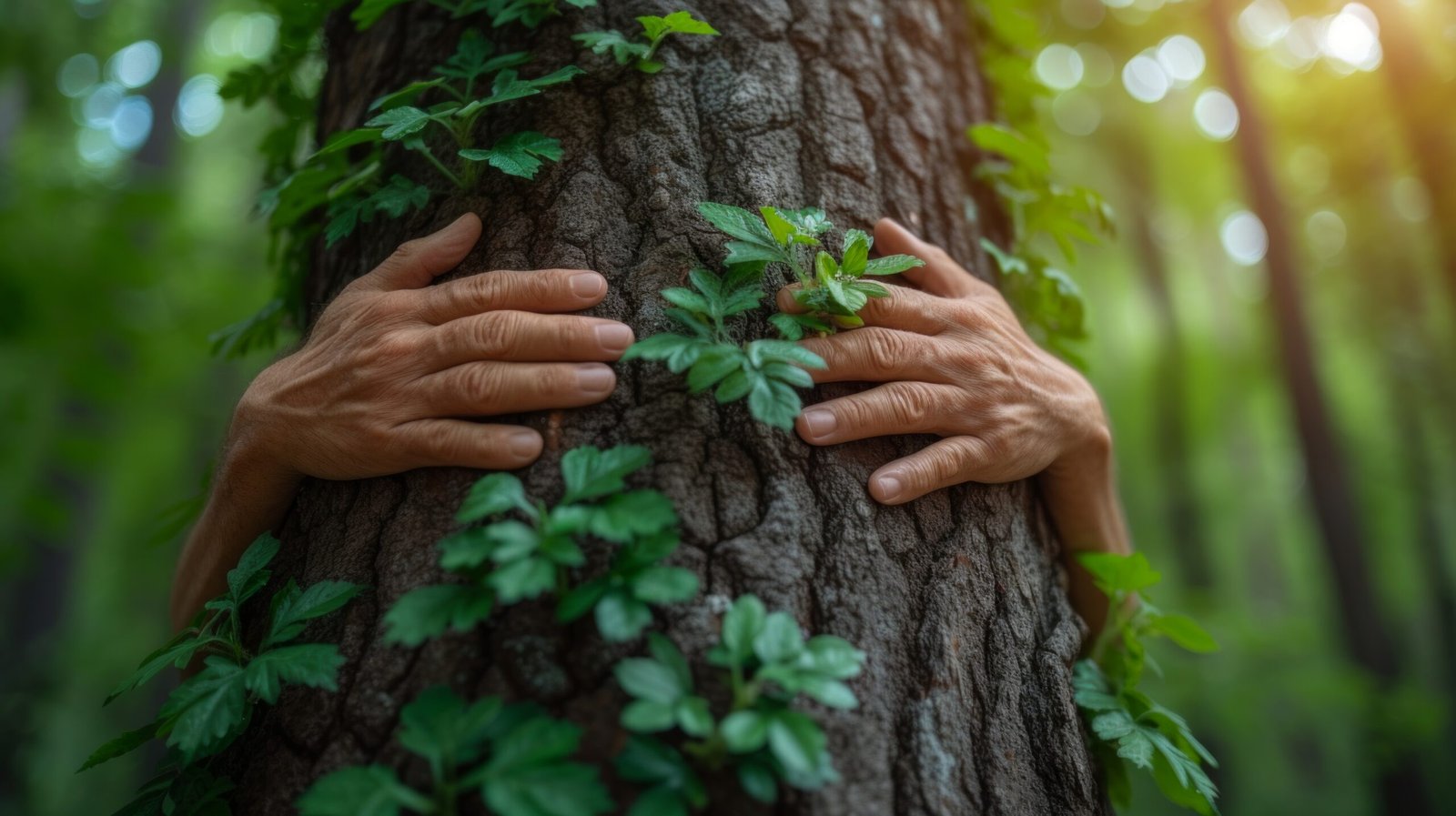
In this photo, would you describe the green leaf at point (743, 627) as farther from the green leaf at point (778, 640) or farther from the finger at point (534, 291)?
the finger at point (534, 291)

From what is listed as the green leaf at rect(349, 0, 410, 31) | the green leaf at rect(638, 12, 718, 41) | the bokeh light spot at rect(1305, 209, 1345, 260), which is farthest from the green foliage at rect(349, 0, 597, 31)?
the bokeh light spot at rect(1305, 209, 1345, 260)

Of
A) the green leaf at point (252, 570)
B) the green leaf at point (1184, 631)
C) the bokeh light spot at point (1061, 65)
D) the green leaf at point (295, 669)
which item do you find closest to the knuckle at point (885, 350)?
the green leaf at point (1184, 631)

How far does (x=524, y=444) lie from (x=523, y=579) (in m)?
0.31

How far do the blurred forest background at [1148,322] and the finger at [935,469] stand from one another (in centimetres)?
149

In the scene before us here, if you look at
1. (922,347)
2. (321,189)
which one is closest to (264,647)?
(321,189)

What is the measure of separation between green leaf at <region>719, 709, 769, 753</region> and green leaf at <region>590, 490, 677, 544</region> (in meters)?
0.27

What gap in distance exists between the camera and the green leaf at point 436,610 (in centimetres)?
107

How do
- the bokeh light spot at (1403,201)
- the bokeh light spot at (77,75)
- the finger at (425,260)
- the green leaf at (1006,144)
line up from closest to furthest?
1. the finger at (425,260)
2. the green leaf at (1006,144)
3. the bokeh light spot at (77,75)
4. the bokeh light spot at (1403,201)

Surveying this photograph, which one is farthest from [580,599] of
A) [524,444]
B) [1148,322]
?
[1148,322]

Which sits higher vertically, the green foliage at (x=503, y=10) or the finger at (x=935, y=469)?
the green foliage at (x=503, y=10)

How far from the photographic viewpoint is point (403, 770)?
113 cm

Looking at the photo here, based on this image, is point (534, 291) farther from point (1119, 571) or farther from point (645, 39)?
point (1119, 571)

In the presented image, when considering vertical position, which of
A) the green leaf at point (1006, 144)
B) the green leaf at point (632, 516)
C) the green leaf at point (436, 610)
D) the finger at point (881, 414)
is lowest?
Result: the green leaf at point (436, 610)

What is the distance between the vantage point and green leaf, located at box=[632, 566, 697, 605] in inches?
41.1
